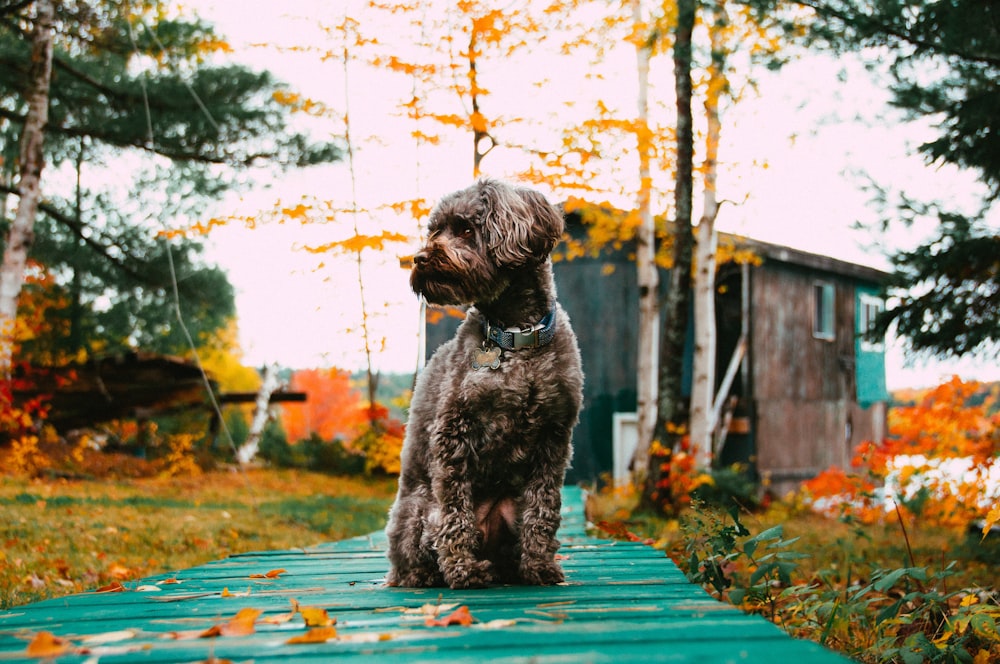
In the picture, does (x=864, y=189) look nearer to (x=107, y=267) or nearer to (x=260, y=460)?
(x=107, y=267)

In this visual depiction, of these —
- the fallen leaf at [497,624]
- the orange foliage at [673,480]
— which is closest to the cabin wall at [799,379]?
the orange foliage at [673,480]

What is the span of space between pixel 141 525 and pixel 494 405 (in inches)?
289

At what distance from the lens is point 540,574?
3990mm

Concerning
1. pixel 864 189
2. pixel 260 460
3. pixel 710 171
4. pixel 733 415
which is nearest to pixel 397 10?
pixel 710 171

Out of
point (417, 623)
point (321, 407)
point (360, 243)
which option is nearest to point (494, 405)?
point (417, 623)

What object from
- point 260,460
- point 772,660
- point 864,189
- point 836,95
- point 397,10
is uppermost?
point 397,10

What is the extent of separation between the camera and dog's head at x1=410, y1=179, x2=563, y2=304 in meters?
3.82

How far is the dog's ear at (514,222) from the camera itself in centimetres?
385

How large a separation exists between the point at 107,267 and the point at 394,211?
10190mm

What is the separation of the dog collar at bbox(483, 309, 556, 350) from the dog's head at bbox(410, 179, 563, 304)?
0.18 meters

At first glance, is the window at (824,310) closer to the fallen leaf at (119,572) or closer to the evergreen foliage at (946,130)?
the evergreen foliage at (946,130)

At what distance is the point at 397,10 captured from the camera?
11.5 meters

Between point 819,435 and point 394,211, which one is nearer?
point 394,211

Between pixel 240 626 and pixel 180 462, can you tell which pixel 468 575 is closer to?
pixel 240 626
